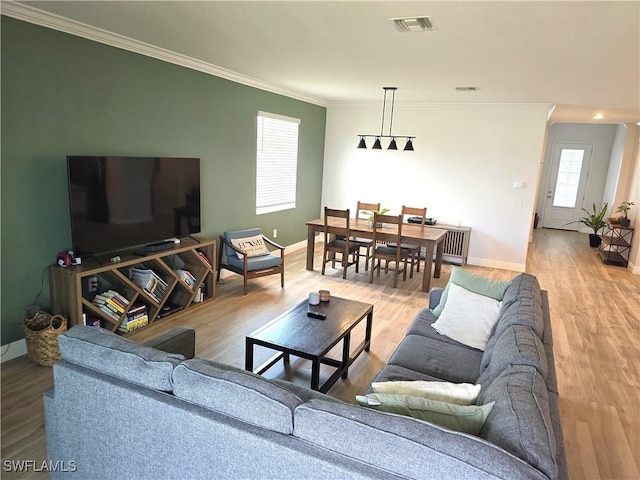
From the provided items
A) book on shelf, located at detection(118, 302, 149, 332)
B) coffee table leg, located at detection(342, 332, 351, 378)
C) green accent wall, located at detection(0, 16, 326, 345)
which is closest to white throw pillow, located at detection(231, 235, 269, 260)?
green accent wall, located at detection(0, 16, 326, 345)

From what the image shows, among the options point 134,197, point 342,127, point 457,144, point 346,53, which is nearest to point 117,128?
point 134,197

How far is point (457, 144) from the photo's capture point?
6.71m

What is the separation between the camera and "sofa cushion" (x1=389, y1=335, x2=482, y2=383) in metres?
2.44

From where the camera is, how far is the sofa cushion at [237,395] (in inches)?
55.5

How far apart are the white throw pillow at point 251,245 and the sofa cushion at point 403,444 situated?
3.80 metres

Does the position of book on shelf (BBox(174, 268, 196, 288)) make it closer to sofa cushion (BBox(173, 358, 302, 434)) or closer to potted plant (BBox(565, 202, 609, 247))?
sofa cushion (BBox(173, 358, 302, 434))

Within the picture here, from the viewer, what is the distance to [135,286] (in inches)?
145

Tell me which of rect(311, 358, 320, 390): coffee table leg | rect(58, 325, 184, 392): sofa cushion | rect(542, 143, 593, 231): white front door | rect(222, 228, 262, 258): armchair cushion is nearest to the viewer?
rect(58, 325, 184, 392): sofa cushion

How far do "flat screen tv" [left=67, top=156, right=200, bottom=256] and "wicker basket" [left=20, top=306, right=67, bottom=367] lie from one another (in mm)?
551

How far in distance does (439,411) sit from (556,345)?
3046 millimetres

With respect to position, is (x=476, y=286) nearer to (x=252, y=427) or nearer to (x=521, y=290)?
(x=521, y=290)

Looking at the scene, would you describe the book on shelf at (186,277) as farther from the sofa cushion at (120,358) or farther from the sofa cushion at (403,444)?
the sofa cushion at (403,444)

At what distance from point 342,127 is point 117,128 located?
4476 millimetres

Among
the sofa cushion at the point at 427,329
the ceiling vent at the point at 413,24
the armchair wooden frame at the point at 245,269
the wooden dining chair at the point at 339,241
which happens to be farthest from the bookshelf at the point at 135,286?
the ceiling vent at the point at 413,24
